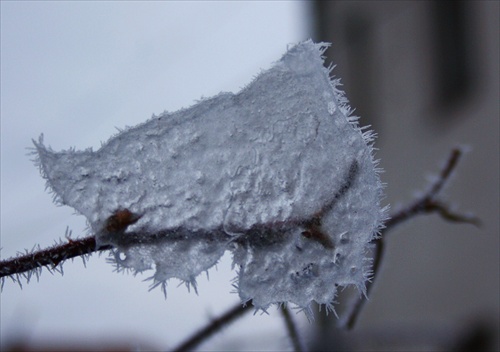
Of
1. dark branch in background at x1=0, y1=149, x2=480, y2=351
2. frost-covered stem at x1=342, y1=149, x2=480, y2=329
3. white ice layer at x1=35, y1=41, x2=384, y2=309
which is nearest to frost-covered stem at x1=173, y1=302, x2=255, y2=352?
dark branch in background at x1=0, y1=149, x2=480, y2=351

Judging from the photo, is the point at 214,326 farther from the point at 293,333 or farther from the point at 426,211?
the point at 426,211

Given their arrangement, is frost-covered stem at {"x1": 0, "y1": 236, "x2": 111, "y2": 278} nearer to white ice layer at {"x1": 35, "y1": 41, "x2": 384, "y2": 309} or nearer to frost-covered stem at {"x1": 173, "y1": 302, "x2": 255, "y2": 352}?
white ice layer at {"x1": 35, "y1": 41, "x2": 384, "y2": 309}

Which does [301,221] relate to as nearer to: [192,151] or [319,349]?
[192,151]

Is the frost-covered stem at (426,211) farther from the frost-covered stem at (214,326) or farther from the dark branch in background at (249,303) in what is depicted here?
the frost-covered stem at (214,326)

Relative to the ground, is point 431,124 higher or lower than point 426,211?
higher

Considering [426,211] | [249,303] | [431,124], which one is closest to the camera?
[249,303]

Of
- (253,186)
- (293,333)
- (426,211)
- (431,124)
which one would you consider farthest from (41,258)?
(431,124)
